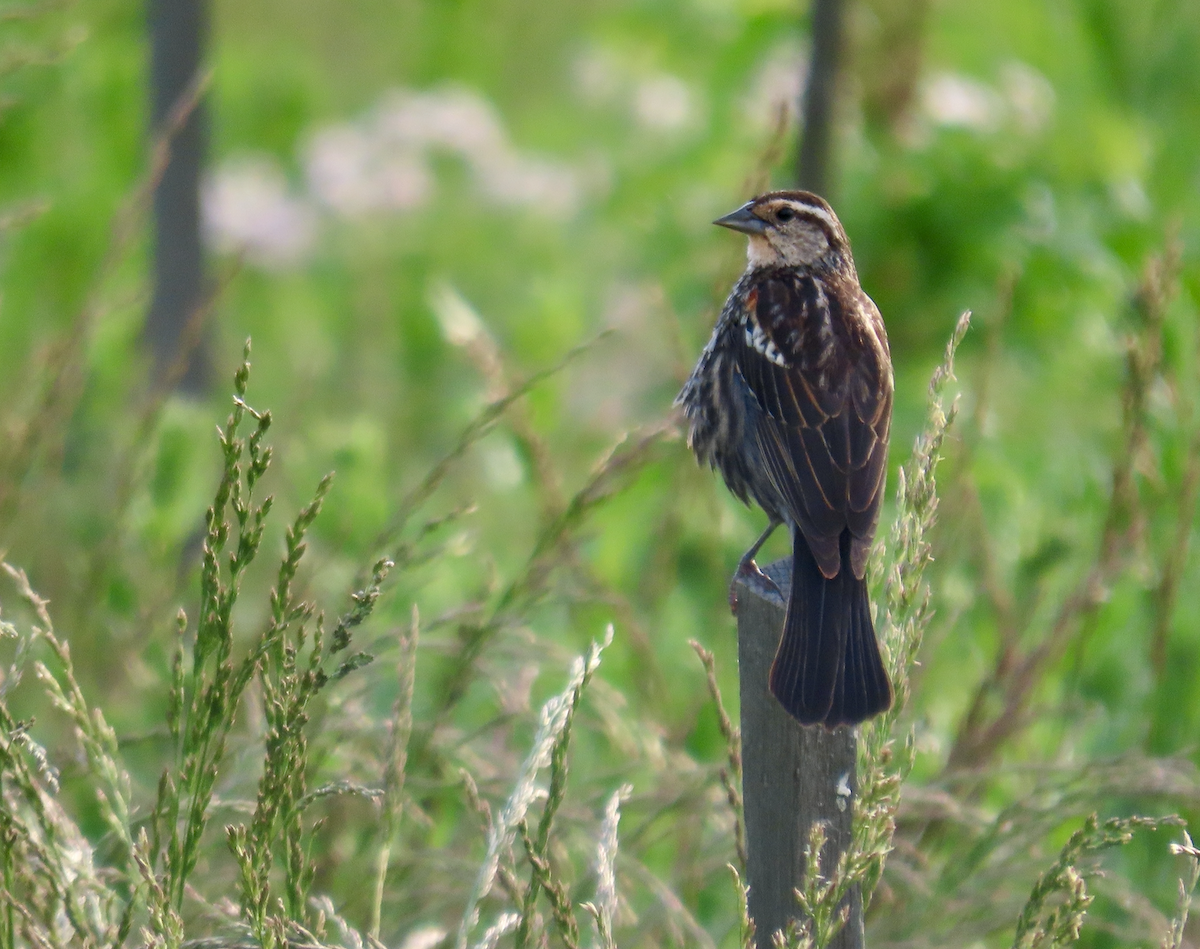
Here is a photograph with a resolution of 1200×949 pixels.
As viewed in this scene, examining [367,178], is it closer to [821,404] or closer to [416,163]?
[416,163]

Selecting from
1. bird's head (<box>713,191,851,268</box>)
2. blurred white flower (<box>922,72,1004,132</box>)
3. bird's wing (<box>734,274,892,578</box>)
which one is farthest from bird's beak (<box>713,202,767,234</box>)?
blurred white flower (<box>922,72,1004,132</box>)

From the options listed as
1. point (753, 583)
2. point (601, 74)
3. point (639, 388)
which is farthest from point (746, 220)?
point (601, 74)

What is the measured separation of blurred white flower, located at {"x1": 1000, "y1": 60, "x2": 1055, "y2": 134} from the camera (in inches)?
199

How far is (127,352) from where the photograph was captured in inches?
211

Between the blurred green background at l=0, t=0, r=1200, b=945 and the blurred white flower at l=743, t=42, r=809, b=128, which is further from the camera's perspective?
the blurred white flower at l=743, t=42, r=809, b=128

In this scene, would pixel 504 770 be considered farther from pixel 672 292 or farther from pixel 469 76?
pixel 469 76

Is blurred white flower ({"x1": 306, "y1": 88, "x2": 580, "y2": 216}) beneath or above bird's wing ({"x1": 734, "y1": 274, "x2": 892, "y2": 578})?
above

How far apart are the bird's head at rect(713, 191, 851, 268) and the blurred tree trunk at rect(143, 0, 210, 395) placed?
113 inches

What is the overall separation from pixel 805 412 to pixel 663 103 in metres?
5.20

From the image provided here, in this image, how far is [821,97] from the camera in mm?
4520

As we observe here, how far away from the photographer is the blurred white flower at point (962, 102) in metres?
5.27

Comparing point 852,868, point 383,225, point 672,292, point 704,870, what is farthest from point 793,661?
point 383,225

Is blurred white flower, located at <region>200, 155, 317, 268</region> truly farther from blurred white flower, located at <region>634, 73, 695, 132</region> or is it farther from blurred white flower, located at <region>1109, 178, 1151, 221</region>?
blurred white flower, located at <region>1109, 178, 1151, 221</region>

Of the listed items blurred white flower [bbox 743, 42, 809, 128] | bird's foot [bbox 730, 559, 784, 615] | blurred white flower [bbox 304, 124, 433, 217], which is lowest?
bird's foot [bbox 730, 559, 784, 615]
